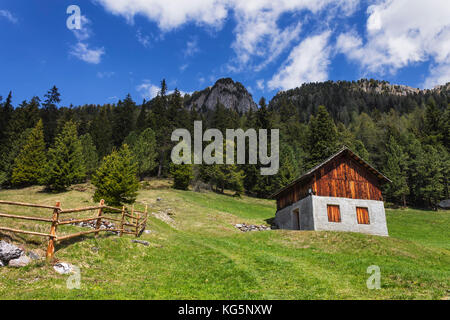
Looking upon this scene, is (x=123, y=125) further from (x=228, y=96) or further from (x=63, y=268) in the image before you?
(x=228, y=96)

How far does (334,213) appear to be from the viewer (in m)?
26.1

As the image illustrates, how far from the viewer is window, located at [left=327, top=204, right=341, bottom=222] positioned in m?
25.9

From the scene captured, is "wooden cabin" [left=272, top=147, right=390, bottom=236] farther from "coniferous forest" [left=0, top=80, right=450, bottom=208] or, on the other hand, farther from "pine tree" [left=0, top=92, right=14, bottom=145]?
"pine tree" [left=0, top=92, right=14, bottom=145]

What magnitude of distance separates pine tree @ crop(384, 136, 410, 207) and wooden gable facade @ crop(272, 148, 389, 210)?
32243 millimetres

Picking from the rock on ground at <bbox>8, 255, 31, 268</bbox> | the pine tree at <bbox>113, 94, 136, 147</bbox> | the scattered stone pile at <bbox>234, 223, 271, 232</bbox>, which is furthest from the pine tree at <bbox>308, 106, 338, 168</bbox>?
the rock on ground at <bbox>8, 255, 31, 268</bbox>

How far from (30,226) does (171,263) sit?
708 cm

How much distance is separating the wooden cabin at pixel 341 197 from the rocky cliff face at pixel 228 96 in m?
147

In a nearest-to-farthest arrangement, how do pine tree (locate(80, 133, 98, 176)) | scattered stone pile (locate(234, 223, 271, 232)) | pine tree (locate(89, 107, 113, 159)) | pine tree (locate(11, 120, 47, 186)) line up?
scattered stone pile (locate(234, 223, 271, 232)) < pine tree (locate(11, 120, 47, 186)) < pine tree (locate(80, 133, 98, 176)) < pine tree (locate(89, 107, 113, 159))

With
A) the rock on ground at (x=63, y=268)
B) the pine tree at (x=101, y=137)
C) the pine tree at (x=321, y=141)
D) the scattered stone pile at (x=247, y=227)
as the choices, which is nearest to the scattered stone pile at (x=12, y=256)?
the rock on ground at (x=63, y=268)

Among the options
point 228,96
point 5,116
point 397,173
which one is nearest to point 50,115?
point 5,116

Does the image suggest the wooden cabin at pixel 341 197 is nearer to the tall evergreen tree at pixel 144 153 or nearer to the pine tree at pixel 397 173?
the pine tree at pixel 397 173

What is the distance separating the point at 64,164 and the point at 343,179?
131ft
